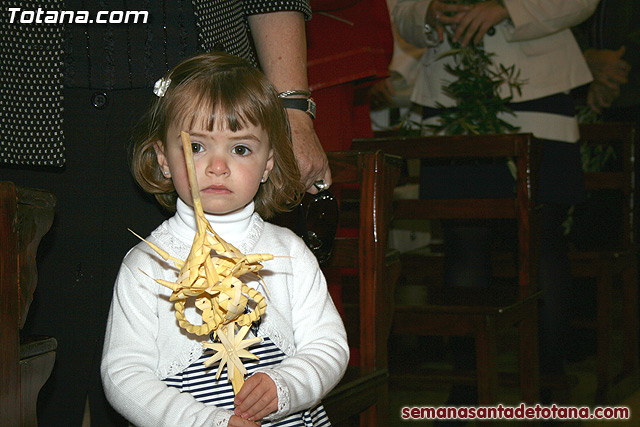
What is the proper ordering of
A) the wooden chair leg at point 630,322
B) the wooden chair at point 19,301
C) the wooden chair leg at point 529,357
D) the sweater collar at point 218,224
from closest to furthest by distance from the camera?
1. the wooden chair at point 19,301
2. the sweater collar at point 218,224
3. the wooden chair leg at point 529,357
4. the wooden chair leg at point 630,322

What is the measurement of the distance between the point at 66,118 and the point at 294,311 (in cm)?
52

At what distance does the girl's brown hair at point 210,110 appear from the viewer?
131cm

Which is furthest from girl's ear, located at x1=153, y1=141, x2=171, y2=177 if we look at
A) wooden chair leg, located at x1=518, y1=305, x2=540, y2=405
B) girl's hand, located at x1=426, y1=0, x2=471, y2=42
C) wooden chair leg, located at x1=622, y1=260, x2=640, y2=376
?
wooden chair leg, located at x1=622, y1=260, x2=640, y2=376

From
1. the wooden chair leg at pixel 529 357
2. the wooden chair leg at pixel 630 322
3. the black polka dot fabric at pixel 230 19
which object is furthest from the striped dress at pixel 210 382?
the wooden chair leg at pixel 630 322

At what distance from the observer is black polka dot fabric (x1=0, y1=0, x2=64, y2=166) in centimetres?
137

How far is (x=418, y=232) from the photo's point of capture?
4.90 m

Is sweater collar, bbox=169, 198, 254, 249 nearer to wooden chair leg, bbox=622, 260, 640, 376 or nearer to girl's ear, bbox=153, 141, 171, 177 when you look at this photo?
girl's ear, bbox=153, 141, 171, 177

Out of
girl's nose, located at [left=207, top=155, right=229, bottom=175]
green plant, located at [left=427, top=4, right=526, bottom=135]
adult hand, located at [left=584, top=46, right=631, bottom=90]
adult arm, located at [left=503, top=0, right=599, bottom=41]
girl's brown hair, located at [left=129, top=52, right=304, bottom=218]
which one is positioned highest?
adult arm, located at [left=503, top=0, right=599, bottom=41]

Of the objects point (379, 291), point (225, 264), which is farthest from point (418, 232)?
point (225, 264)

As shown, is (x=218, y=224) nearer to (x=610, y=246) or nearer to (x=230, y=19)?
(x=230, y=19)

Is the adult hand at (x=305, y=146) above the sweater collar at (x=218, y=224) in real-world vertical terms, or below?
above

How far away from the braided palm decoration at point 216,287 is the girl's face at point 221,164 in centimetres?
13

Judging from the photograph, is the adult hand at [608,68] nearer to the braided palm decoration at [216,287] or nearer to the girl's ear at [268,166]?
the girl's ear at [268,166]

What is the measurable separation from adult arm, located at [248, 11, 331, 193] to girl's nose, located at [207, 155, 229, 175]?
299 mm
